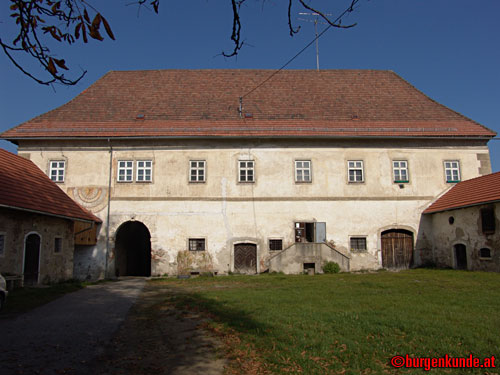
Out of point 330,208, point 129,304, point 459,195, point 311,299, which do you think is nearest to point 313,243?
point 330,208

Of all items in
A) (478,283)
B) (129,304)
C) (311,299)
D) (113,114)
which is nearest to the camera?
(311,299)

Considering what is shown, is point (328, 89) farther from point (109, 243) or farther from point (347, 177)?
point (109, 243)

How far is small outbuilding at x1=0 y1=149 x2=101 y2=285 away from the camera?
13.8 metres

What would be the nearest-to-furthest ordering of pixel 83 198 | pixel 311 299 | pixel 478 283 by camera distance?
1. pixel 311 299
2. pixel 478 283
3. pixel 83 198

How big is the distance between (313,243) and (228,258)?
4284mm

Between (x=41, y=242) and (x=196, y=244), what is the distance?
720 centimetres

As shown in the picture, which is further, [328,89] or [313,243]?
[328,89]

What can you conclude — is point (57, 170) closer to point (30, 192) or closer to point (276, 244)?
point (30, 192)

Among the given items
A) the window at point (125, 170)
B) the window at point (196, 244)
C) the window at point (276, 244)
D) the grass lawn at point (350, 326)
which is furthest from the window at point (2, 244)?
the window at point (276, 244)

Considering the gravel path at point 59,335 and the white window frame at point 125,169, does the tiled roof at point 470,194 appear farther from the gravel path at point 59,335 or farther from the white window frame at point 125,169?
the white window frame at point 125,169

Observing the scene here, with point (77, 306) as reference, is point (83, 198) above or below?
above

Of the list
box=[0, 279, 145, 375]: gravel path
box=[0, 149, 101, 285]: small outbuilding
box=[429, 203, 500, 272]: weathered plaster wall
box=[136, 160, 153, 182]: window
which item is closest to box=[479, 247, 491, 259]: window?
box=[429, 203, 500, 272]: weathered plaster wall

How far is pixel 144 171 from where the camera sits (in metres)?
20.8

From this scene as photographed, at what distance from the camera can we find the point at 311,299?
10.3m
